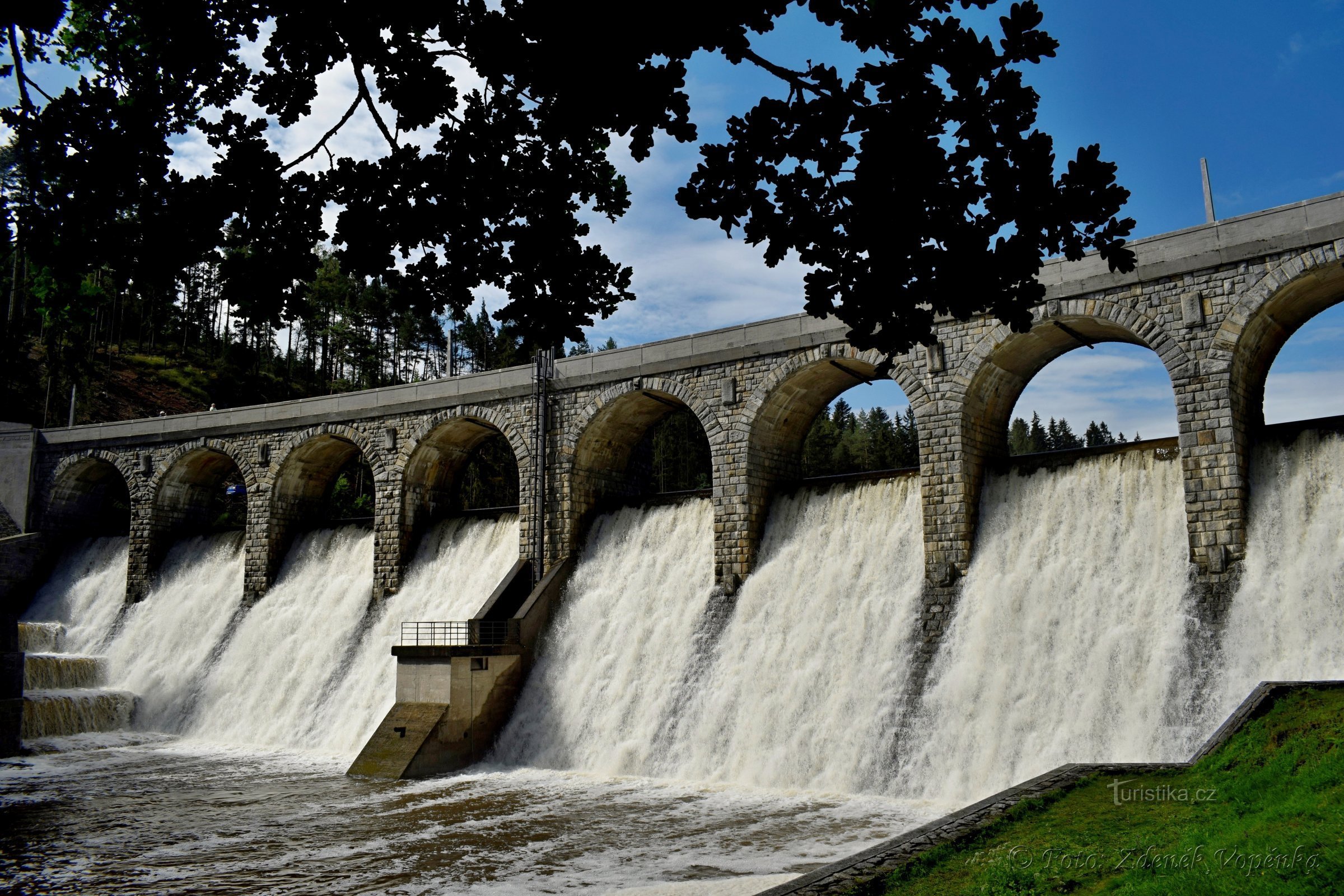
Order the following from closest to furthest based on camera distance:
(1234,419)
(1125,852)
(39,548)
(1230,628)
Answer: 1. (1125,852)
2. (1230,628)
3. (1234,419)
4. (39,548)

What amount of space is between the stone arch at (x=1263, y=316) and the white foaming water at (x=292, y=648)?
64.2 feet

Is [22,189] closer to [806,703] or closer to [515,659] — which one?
[806,703]

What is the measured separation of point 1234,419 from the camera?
15.1m

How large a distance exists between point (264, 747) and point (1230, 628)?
65.3ft

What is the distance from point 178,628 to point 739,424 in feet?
61.1

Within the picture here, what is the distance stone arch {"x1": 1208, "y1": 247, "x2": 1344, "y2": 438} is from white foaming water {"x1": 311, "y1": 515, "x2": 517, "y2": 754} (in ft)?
52.3

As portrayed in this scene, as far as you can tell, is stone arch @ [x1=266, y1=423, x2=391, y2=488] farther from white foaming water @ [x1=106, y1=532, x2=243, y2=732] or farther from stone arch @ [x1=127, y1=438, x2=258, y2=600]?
white foaming water @ [x1=106, y1=532, x2=243, y2=732]

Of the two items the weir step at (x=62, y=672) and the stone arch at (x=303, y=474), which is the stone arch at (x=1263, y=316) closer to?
the stone arch at (x=303, y=474)

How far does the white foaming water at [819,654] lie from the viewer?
1591cm

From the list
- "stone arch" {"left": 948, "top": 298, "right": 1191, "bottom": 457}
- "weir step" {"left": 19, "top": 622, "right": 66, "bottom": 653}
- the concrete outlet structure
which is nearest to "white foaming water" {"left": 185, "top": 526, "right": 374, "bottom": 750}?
the concrete outlet structure

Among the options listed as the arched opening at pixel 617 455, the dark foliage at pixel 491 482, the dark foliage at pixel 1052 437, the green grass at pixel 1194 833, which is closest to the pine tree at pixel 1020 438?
the dark foliage at pixel 1052 437

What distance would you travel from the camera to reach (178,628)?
2848 centimetres

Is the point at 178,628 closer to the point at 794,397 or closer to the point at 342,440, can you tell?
the point at 342,440

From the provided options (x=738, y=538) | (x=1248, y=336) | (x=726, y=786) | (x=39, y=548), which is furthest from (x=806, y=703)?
(x=39, y=548)
